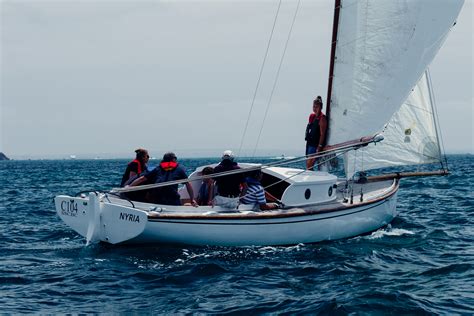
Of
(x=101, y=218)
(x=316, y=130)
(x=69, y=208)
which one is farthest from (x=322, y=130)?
(x=69, y=208)

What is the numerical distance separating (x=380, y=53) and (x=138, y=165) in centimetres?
638

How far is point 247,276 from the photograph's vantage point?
9.91 m

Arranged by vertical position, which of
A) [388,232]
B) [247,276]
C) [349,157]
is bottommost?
[247,276]

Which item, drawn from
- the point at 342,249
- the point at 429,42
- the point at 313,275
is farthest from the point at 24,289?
the point at 429,42

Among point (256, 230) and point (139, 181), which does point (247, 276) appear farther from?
point (139, 181)

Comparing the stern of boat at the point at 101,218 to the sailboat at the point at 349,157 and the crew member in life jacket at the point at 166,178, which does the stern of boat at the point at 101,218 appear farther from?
the crew member in life jacket at the point at 166,178

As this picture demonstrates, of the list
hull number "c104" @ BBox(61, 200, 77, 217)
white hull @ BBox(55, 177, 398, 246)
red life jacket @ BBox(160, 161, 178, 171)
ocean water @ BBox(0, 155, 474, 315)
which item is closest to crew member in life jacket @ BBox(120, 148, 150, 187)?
white hull @ BBox(55, 177, 398, 246)

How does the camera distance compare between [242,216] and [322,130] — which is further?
[322,130]

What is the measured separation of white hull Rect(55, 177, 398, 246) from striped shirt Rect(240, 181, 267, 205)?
1.35 feet

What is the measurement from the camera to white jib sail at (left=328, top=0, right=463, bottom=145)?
1347 cm

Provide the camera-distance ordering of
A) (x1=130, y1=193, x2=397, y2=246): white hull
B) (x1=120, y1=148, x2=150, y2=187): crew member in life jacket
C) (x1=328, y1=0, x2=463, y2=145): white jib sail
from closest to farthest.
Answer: (x1=130, y1=193, x2=397, y2=246): white hull, (x1=120, y1=148, x2=150, y2=187): crew member in life jacket, (x1=328, y1=0, x2=463, y2=145): white jib sail

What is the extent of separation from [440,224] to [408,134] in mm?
2620

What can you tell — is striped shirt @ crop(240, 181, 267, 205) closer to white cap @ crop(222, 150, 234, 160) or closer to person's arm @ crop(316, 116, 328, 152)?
white cap @ crop(222, 150, 234, 160)

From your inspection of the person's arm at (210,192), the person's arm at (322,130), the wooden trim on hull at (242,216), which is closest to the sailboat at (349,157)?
the wooden trim on hull at (242,216)
